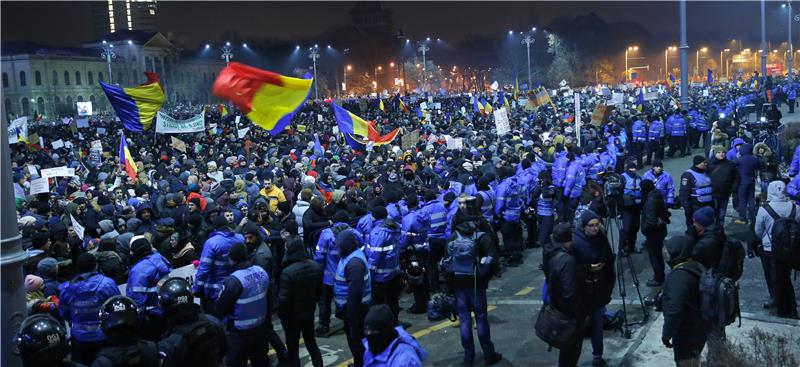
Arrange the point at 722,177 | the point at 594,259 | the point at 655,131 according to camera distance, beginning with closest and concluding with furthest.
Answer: the point at 594,259
the point at 722,177
the point at 655,131

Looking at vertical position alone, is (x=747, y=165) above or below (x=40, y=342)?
above

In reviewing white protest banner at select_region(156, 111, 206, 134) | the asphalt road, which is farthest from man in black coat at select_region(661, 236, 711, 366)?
white protest banner at select_region(156, 111, 206, 134)

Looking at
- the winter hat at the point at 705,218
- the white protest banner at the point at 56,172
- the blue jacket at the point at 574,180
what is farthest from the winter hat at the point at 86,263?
the white protest banner at the point at 56,172

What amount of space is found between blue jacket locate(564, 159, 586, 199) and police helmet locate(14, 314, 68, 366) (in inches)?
414

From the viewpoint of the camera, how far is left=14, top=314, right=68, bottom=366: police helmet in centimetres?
436

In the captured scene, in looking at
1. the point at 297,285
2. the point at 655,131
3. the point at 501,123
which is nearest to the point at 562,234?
the point at 297,285

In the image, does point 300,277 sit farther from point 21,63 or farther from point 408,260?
point 21,63

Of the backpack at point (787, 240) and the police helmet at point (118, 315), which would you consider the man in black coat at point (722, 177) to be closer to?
the backpack at point (787, 240)

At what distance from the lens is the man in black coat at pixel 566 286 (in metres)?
6.29

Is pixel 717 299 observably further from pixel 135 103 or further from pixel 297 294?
pixel 135 103

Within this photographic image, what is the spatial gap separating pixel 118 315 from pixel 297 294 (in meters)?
2.71

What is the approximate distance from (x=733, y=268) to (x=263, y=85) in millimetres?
7480

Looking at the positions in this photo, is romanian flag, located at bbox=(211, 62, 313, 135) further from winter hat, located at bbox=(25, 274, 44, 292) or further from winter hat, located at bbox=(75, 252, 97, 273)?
winter hat, located at bbox=(75, 252, 97, 273)

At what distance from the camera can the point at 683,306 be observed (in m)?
5.82
